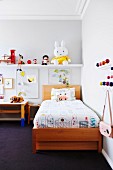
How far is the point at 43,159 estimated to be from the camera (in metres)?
2.73

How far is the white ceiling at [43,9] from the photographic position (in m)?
4.29

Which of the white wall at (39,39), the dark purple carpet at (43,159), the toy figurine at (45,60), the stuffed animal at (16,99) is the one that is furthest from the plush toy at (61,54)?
the dark purple carpet at (43,159)

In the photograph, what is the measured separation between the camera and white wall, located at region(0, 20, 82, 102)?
17.0 ft

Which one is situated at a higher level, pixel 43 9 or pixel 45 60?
pixel 43 9

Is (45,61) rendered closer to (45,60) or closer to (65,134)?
(45,60)

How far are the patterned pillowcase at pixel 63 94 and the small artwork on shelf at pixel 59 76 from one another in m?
0.32

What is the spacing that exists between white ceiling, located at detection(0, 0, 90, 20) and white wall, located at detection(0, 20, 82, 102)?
144mm

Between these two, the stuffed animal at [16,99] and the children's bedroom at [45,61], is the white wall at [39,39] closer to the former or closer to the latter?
the children's bedroom at [45,61]

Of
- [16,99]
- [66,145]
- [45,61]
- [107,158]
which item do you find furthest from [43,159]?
[45,61]

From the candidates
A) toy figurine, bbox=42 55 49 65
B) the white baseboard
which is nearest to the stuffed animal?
toy figurine, bbox=42 55 49 65

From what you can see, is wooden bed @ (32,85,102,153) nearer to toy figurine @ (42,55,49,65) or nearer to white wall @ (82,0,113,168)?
white wall @ (82,0,113,168)

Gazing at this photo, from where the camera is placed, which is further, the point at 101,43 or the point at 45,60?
the point at 45,60

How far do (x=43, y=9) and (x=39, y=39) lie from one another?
77cm

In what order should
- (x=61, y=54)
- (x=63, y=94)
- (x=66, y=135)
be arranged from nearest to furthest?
(x=66, y=135), (x=63, y=94), (x=61, y=54)
